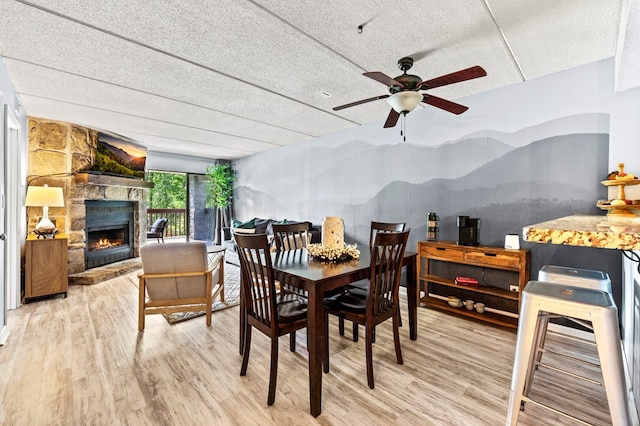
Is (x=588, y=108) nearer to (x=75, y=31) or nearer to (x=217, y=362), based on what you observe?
(x=217, y=362)

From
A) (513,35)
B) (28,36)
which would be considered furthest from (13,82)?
(513,35)

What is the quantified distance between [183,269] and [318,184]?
297cm

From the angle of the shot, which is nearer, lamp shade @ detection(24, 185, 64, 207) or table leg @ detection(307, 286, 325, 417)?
table leg @ detection(307, 286, 325, 417)

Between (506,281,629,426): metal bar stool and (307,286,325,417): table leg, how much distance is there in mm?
1006

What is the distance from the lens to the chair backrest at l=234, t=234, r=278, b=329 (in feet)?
5.93

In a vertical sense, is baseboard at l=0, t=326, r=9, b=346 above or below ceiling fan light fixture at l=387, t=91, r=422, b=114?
below

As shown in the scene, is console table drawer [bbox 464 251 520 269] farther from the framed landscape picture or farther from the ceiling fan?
the framed landscape picture

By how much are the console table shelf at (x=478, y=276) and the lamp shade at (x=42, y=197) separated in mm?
4523

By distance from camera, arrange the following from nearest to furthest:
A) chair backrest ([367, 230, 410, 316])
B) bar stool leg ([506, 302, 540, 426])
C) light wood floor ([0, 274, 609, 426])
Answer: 1. bar stool leg ([506, 302, 540, 426])
2. light wood floor ([0, 274, 609, 426])
3. chair backrest ([367, 230, 410, 316])

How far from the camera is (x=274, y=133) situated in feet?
16.2

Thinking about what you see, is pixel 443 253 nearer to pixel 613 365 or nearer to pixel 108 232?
pixel 613 365

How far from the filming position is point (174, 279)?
9.24 ft

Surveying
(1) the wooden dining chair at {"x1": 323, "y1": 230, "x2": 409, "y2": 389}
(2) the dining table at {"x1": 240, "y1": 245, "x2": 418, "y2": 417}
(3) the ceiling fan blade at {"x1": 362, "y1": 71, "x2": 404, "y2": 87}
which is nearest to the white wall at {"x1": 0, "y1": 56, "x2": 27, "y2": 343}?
(2) the dining table at {"x1": 240, "y1": 245, "x2": 418, "y2": 417}

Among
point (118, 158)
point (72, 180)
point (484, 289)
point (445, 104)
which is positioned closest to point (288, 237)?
point (445, 104)
